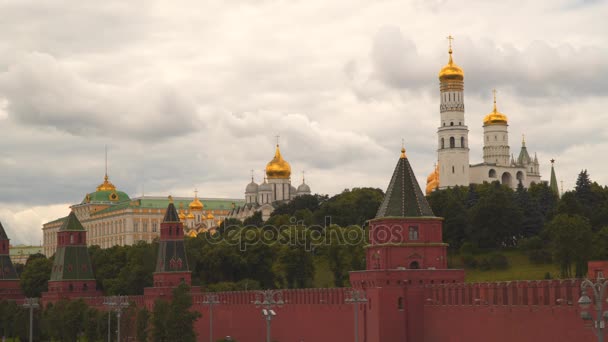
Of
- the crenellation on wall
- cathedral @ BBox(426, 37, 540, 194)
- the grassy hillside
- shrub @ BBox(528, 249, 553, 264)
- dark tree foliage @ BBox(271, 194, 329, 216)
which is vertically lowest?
the crenellation on wall

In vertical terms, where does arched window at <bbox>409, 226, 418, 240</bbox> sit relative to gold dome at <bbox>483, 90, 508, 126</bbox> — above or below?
below

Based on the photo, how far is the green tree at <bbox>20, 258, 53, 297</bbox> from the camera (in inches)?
5025

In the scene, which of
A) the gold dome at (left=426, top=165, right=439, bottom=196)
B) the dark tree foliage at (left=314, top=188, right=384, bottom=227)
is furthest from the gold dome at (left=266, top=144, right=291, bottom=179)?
the dark tree foliage at (left=314, top=188, right=384, bottom=227)

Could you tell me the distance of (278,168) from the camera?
196000 mm

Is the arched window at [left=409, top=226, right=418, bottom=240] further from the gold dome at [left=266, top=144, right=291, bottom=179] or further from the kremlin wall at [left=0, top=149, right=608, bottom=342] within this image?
the gold dome at [left=266, top=144, right=291, bottom=179]

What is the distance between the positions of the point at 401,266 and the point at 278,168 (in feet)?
440

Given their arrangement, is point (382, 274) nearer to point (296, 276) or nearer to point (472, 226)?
point (296, 276)

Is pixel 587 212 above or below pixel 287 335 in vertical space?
above

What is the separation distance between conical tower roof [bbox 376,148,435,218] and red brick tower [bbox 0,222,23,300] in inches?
2454

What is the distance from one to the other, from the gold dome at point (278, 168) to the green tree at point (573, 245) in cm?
10404

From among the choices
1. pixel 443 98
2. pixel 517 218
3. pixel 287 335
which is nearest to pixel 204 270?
pixel 517 218

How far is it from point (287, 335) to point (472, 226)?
41.1 meters

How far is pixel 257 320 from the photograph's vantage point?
7894 cm
